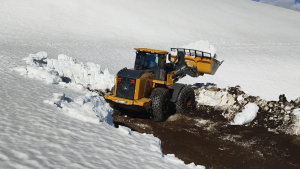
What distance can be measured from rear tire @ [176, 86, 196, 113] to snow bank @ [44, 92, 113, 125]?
2.89 metres

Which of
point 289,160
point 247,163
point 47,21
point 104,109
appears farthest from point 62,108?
point 47,21

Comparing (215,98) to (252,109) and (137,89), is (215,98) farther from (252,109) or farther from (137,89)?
(137,89)

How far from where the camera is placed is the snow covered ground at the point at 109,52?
198 inches

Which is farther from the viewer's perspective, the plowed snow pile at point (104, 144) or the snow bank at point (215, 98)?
the snow bank at point (215, 98)

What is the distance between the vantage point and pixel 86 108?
713 centimetres

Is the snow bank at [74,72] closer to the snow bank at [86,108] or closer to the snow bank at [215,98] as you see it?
the snow bank at [215,98]

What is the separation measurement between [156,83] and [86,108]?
3553 mm

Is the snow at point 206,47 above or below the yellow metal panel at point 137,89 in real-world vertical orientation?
above

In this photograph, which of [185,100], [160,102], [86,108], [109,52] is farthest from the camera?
[109,52]

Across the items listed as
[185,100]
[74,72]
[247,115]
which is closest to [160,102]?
[185,100]

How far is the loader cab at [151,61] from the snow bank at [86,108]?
2.42 meters

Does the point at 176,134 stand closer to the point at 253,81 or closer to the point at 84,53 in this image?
the point at 253,81

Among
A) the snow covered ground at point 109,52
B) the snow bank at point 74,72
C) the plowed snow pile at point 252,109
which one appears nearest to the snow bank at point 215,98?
the plowed snow pile at point 252,109

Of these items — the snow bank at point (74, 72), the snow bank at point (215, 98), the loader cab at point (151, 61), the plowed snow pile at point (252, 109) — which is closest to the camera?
the plowed snow pile at point (252, 109)
